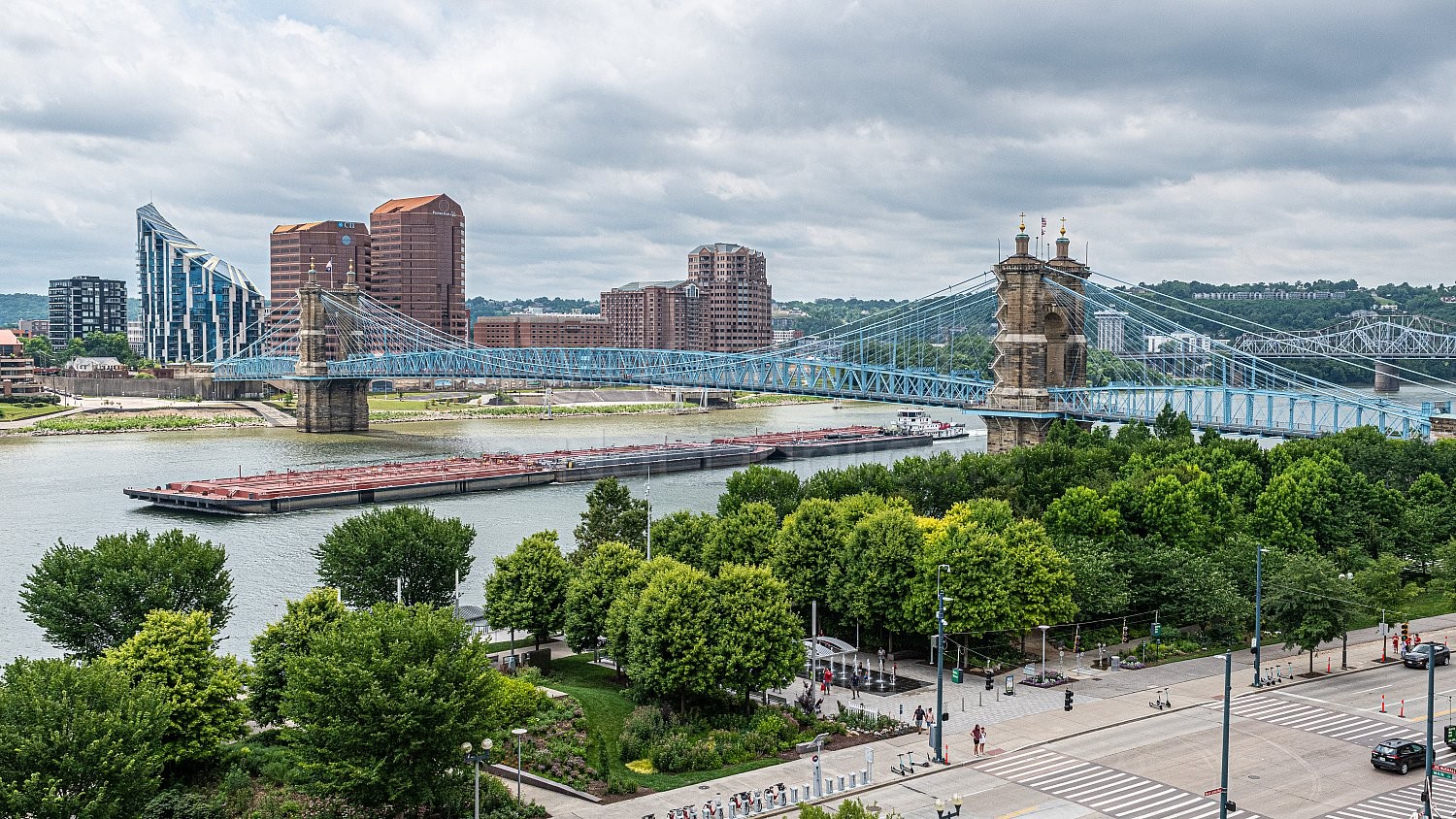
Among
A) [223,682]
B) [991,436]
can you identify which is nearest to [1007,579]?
[223,682]

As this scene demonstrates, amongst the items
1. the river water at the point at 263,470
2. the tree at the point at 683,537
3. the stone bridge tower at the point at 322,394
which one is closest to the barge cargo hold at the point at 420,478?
the river water at the point at 263,470

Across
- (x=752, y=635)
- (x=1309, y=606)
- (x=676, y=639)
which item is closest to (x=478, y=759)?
(x=676, y=639)

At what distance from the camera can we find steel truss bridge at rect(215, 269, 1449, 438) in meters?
84.7

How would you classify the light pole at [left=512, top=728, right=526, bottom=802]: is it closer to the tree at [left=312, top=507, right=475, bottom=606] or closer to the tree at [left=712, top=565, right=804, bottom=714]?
the tree at [left=712, top=565, right=804, bottom=714]

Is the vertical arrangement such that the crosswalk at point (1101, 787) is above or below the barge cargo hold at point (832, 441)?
below

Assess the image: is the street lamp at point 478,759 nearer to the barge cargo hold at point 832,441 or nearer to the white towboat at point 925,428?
the barge cargo hold at point 832,441

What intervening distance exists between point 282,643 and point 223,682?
9.61 ft

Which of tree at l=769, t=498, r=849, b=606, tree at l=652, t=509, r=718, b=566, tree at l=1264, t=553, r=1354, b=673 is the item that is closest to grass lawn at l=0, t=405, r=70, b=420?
tree at l=652, t=509, r=718, b=566

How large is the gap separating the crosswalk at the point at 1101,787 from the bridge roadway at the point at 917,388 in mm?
53434

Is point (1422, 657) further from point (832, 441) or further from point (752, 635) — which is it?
point (832, 441)

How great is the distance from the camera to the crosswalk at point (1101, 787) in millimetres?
26469

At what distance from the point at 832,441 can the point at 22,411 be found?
84.0m

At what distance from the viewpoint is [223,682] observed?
96.5 feet

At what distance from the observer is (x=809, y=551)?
43031 millimetres
